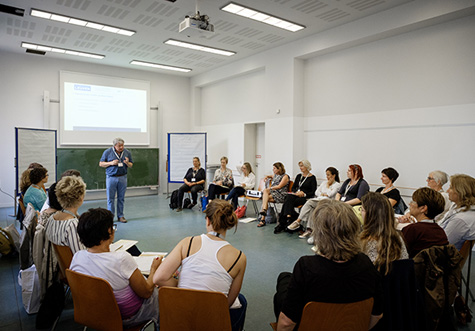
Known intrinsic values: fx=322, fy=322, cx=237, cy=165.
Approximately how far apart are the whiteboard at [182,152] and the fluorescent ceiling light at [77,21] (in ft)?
10.7

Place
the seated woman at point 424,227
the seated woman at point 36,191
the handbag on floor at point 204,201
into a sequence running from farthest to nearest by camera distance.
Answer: the handbag on floor at point 204,201 → the seated woman at point 36,191 → the seated woman at point 424,227

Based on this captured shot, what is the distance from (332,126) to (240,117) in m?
2.94

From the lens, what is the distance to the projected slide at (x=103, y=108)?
8.20m

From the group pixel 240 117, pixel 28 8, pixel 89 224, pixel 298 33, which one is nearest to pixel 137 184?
pixel 240 117

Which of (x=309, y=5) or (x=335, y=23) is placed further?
(x=335, y=23)

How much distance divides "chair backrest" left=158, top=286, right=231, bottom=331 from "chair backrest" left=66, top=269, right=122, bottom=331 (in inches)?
11.4

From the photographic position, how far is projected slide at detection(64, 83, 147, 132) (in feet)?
26.9

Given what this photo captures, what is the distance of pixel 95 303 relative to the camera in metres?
1.72

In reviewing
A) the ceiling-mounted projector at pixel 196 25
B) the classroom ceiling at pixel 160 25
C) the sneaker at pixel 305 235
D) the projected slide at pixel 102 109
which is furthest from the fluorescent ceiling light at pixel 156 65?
the sneaker at pixel 305 235

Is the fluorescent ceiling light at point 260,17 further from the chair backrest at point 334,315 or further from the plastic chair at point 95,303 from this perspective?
the chair backrest at point 334,315

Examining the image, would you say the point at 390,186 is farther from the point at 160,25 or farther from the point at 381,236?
the point at 160,25

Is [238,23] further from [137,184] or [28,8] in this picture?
[137,184]

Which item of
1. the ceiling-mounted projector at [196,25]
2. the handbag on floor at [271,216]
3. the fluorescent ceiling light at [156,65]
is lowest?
the handbag on floor at [271,216]

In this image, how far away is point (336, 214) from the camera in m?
1.65
